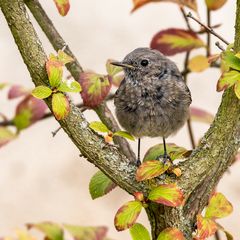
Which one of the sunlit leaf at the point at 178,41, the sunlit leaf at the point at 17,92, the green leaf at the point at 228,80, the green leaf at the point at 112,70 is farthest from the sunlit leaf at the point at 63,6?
the sunlit leaf at the point at 17,92

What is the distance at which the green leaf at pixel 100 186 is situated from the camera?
2.65 meters

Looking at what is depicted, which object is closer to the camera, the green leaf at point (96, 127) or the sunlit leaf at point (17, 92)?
the green leaf at point (96, 127)

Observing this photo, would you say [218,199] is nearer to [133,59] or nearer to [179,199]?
[179,199]

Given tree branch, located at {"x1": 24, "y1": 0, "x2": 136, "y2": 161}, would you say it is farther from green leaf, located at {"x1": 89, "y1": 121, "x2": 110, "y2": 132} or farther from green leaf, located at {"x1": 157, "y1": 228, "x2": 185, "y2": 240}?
green leaf, located at {"x1": 157, "y1": 228, "x2": 185, "y2": 240}

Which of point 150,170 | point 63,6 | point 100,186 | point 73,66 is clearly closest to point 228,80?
point 150,170

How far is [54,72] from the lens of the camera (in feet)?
7.20

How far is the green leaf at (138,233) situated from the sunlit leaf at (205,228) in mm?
165

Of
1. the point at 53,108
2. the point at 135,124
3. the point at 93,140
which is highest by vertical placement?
the point at 53,108

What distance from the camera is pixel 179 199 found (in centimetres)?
220

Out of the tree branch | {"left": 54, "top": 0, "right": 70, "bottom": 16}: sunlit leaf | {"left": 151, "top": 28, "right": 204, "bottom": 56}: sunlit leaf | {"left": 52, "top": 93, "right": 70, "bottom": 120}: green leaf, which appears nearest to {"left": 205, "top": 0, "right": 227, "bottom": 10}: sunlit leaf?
{"left": 151, "top": 28, "right": 204, "bottom": 56}: sunlit leaf

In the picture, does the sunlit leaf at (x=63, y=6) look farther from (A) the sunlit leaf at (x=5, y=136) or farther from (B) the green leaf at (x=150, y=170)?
(A) the sunlit leaf at (x=5, y=136)

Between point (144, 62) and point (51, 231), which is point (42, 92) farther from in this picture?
point (144, 62)

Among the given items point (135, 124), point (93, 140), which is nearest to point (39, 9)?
point (135, 124)

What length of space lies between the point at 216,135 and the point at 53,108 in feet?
1.81
